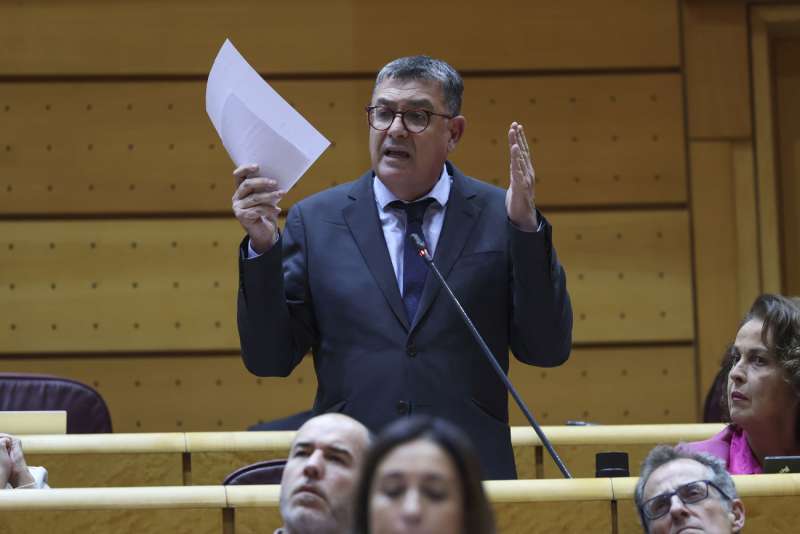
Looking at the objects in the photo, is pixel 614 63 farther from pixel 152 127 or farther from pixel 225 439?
pixel 225 439

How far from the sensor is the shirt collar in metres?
2.76

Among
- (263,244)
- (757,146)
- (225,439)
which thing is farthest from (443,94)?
(757,146)

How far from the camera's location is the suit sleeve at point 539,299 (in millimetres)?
2512

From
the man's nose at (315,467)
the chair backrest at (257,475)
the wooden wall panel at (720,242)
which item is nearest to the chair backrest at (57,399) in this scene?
the chair backrest at (257,475)

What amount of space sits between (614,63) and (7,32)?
2372mm

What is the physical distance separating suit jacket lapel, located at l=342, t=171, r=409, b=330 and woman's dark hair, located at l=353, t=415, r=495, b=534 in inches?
52.8

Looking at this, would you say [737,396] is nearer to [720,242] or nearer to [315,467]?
[315,467]

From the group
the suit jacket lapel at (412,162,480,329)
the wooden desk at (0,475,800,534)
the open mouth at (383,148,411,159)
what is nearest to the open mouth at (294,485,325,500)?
the wooden desk at (0,475,800,534)

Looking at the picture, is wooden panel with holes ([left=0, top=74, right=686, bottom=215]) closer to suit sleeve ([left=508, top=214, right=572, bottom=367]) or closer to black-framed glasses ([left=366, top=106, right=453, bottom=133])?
black-framed glasses ([left=366, top=106, right=453, bottom=133])

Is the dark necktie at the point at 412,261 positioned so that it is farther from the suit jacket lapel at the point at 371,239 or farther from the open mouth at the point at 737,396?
the open mouth at the point at 737,396

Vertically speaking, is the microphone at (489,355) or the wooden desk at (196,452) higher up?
the microphone at (489,355)

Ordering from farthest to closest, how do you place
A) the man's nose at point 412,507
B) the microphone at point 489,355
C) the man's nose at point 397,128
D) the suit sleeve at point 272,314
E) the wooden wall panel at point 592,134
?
the wooden wall panel at point 592,134, the man's nose at point 397,128, the suit sleeve at point 272,314, the microphone at point 489,355, the man's nose at point 412,507

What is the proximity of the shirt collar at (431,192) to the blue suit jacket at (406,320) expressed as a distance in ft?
0.06

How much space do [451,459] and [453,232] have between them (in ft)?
4.83
